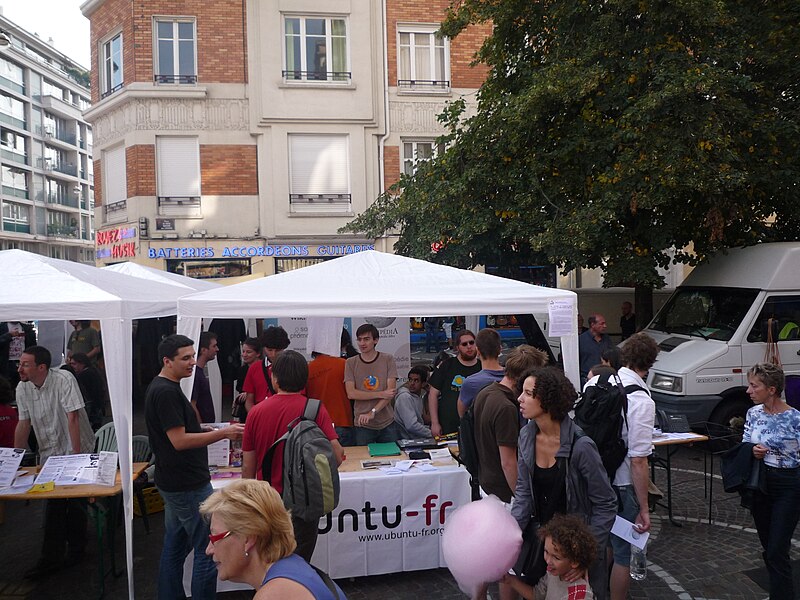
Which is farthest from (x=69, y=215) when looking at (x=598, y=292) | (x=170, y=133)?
(x=598, y=292)

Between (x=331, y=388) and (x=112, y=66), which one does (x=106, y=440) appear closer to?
(x=331, y=388)

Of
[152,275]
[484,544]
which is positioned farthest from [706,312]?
[152,275]

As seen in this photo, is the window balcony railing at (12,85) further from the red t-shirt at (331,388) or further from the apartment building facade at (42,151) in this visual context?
the red t-shirt at (331,388)

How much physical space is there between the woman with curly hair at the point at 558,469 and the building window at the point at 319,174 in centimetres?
1525

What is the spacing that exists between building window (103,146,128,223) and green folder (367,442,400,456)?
14974mm

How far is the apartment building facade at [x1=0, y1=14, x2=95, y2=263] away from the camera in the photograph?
4862cm

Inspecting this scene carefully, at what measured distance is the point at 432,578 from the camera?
4.96 m

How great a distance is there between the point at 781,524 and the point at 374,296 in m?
3.40

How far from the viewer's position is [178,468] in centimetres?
400

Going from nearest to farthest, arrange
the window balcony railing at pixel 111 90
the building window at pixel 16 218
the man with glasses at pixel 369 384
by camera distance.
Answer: the man with glasses at pixel 369 384
the window balcony railing at pixel 111 90
the building window at pixel 16 218

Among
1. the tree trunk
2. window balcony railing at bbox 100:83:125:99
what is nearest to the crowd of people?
the tree trunk

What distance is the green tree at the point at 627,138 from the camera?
8.88 metres

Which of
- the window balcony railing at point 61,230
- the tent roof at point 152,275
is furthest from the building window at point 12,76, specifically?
the tent roof at point 152,275

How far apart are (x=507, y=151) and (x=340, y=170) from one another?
8433 mm
